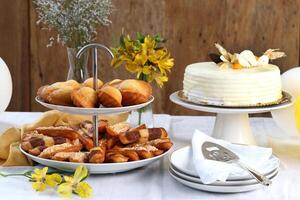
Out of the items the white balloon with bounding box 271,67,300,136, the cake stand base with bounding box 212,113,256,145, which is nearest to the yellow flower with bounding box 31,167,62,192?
the cake stand base with bounding box 212,113,256,145

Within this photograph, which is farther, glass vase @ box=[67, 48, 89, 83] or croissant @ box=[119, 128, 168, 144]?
glass vase @ box=[67, 48, 89, 83]

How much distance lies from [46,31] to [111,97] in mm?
1676

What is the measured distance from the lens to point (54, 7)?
1332 mm

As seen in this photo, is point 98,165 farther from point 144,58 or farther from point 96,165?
point 144,58

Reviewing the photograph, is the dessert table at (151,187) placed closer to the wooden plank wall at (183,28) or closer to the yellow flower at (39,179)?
the yellow flower at (39,179)

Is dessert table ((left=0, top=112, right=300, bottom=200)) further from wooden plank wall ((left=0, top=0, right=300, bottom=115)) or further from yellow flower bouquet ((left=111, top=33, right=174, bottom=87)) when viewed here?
wooden plank wall ((left=0, top=0, right=300, bottom=115))

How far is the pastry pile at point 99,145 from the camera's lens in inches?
39.6

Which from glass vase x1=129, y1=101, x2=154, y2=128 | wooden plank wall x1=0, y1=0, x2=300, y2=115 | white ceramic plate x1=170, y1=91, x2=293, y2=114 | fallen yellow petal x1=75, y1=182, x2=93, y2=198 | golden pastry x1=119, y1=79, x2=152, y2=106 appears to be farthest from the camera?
wooden plank wall x1=0, y1=0, x2=300, y2=115

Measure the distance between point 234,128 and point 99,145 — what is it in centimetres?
28

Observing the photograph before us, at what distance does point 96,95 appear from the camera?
100 cm

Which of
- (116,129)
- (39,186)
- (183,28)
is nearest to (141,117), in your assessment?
(116,129)

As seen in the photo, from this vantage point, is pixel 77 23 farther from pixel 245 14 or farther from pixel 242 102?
pixel 245 14

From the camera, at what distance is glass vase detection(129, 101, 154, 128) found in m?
1.22

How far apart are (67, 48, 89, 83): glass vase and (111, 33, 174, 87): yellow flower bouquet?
202 mm
